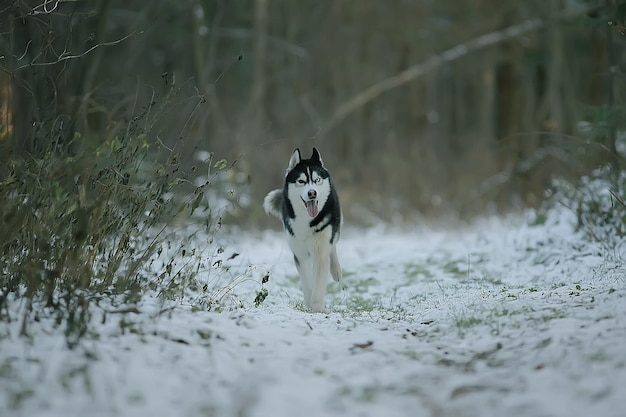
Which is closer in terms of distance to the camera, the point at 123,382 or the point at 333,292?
the point at 123,382

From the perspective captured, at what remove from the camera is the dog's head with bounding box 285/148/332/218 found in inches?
276

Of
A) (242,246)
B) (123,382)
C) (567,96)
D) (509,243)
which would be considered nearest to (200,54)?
(242,246)

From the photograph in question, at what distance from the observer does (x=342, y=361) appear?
4.48m

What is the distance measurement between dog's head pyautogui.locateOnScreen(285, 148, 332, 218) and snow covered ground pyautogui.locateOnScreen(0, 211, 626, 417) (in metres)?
1.08

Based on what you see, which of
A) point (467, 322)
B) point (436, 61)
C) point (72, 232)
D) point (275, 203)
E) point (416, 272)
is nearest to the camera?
point (467, 322)

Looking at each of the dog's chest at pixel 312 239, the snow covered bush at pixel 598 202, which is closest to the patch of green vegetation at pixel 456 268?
the snow covered bush at pixel 598 202

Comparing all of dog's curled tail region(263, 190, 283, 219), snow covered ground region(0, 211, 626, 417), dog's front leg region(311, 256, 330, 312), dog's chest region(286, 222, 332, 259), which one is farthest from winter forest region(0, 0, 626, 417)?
dog's curled tail region(263, 190, 283, 219)

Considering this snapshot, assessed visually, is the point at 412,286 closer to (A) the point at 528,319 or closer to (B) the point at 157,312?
(A) the point at 528,319

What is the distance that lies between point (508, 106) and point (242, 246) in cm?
1633

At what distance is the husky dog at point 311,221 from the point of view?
A: 700cm

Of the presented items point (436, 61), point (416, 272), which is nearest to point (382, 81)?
point (436, 61)

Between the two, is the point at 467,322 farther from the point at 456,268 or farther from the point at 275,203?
the point at 456,268

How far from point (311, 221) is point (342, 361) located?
276cm

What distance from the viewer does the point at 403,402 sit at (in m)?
3.82
